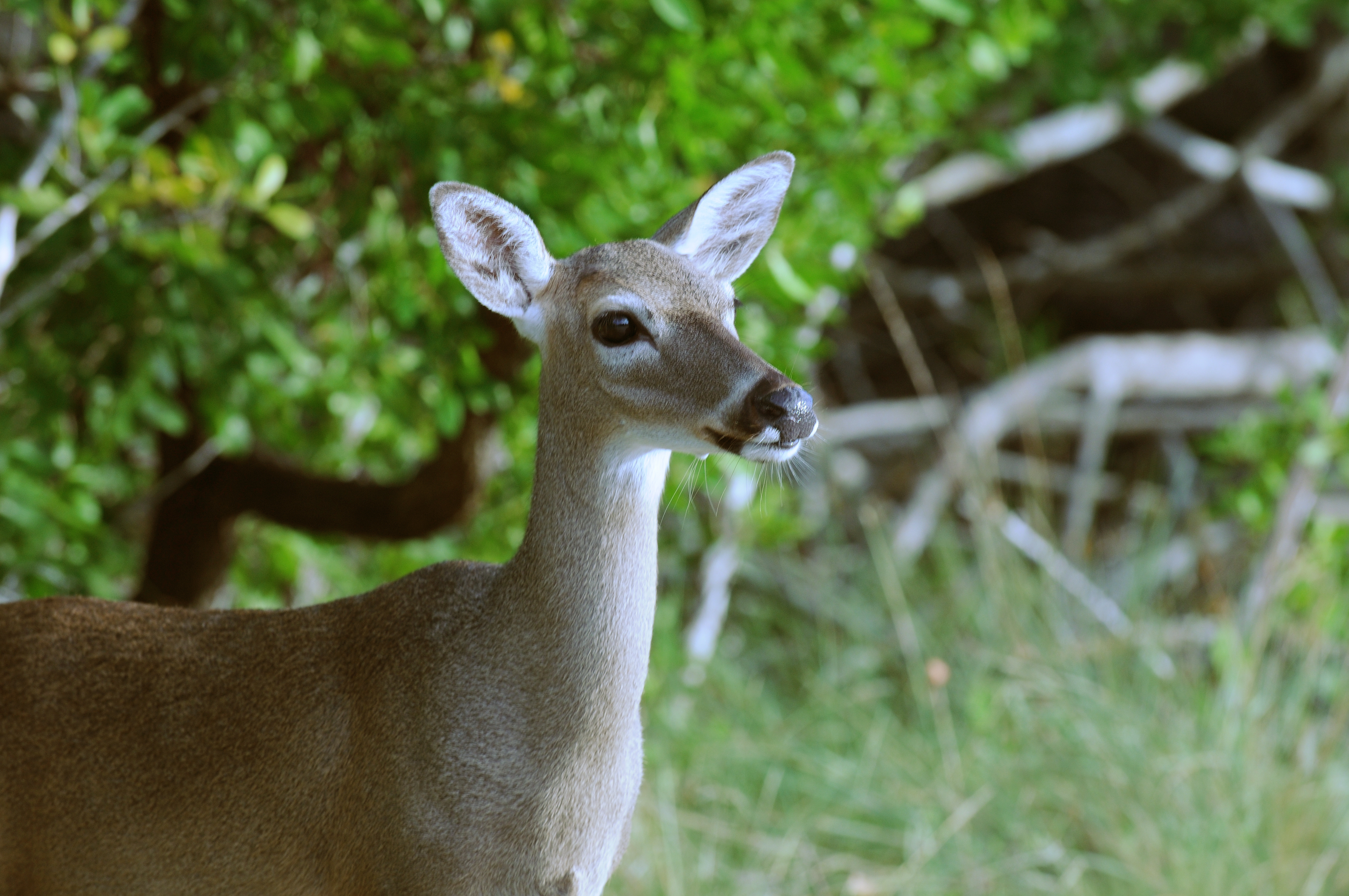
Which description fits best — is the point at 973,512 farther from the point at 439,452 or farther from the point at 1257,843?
the point at 439,452

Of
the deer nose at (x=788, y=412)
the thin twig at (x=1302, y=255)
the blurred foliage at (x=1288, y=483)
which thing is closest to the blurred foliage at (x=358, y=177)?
the deer nose at (x=788, y=412)

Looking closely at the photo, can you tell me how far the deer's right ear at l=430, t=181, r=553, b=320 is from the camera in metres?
1.69

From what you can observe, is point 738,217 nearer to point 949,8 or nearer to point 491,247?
point 491,247

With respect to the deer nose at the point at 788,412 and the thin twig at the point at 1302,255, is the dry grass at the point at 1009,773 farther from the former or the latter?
the thin twig at the point at 1302,255

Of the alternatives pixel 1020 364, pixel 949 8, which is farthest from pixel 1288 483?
pixel 949 8

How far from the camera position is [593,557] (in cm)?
169

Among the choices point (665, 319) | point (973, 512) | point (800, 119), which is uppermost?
point (800, 119)

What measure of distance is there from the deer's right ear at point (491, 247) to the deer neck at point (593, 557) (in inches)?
6.4

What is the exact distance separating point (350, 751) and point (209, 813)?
19 centimetres

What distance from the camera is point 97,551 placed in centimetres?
344

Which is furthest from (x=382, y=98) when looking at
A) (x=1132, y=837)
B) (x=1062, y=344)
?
(x=1062, y=344)

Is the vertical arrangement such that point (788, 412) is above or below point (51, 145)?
below

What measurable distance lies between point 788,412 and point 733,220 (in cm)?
47

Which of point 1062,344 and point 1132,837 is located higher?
point 1062,344
